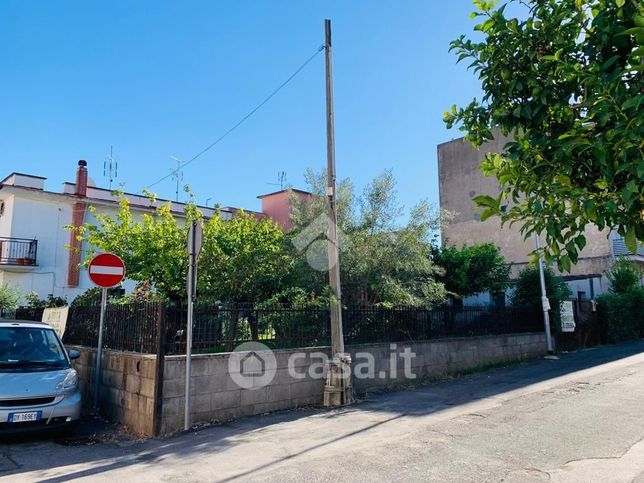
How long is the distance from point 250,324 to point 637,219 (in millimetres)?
6902

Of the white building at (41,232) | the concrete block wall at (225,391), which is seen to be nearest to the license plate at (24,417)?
the concrete block wall at (225,391)

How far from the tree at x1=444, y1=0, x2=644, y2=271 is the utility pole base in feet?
20.0

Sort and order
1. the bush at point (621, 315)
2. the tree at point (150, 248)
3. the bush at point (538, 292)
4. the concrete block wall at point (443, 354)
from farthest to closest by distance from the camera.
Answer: the bush at point (621, 315), the bush at point (538, 292), the tree at point (150, 248), the concrete block wall at point (443, 354)

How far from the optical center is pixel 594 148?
2910 millimetres

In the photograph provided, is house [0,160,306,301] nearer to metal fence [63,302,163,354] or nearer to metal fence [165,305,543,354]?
metal fence [165,305,543,354]

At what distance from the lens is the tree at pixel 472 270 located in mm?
17344

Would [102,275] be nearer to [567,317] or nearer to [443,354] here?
[443,354]

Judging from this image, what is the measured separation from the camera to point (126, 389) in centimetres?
801

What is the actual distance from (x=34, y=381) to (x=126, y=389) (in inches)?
55.9

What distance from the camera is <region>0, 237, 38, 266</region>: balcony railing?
21891mm

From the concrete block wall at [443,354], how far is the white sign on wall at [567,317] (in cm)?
205

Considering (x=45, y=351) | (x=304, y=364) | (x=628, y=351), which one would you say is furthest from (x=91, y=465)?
(x=628, y=351)

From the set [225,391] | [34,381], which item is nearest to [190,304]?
[225,391]

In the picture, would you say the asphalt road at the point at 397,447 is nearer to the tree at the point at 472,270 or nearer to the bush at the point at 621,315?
the tree at the point at 472,270
